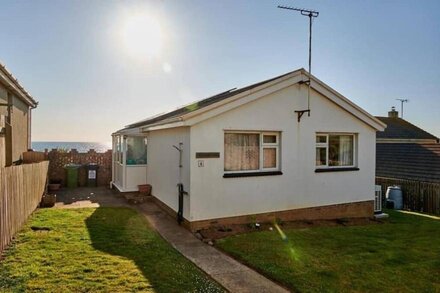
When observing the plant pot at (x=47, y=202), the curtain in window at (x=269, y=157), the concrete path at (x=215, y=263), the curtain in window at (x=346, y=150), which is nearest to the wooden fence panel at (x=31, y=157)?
the plant pot at (x=47, y=202)

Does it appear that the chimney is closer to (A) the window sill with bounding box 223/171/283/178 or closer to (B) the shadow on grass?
(A) the window sill with bounding box 223/171/283/178

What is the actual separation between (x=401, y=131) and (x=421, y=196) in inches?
699

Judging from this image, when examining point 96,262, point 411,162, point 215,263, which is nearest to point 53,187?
point 96,262

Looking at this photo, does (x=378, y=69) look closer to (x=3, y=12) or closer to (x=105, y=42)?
(x=105, y=42)

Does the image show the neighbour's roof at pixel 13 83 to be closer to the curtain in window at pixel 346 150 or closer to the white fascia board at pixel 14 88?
the white fascia board at pixel 14 88

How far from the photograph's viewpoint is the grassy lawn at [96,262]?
5.13m

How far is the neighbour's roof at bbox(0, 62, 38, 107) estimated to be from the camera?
962 centimetres

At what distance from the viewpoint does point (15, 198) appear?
755 centimetres

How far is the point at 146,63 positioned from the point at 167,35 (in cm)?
183

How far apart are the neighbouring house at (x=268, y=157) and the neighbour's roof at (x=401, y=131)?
1910 cm

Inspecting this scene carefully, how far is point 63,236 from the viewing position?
784 centimetres

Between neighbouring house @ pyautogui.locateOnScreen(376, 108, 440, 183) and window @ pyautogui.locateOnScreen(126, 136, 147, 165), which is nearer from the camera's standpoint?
window @ pyautogui.locateOnScreen(126, 136, 147, 165)

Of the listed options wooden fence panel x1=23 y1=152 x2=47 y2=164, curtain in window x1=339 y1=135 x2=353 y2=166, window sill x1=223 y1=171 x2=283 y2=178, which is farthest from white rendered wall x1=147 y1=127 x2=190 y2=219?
curtain in window x1=339 y1=135 x2=353 y2=166

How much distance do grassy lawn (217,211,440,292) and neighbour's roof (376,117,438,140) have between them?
70.1ft
